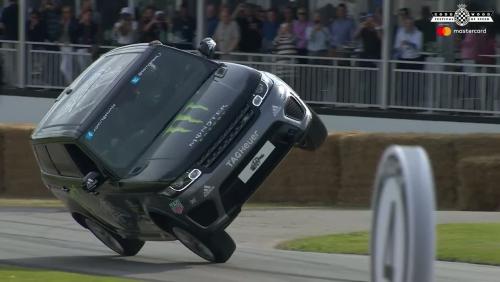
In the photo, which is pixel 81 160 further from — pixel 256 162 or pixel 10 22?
pixel 10 22

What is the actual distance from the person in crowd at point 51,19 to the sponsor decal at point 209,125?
14023 mm

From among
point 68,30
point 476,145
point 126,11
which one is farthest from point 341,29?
point 68,30

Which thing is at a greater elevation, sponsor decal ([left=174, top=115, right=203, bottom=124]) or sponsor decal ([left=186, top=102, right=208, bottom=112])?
sponsor decal ([left=186, top=102, right=208, bottom=112])

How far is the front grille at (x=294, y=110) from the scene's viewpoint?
1032cm

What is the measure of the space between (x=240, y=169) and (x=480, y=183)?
6.67 meters

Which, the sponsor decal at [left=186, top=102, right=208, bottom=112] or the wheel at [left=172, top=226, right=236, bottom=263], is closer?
the wheel at [left=172, top=226, right=236, bottom=263]

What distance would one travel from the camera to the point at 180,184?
9.66 metres

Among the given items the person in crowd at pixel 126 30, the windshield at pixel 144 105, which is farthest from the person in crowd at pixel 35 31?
the windshield at pixel 144 105

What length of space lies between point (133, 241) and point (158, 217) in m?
1.69

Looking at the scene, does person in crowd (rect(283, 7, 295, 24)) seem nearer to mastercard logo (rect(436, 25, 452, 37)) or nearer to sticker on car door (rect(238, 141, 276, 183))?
mastercard logo (rect(436, 25, 452, 37))

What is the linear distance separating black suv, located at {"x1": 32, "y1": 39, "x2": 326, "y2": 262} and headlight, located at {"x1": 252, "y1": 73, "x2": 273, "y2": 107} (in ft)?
0.04

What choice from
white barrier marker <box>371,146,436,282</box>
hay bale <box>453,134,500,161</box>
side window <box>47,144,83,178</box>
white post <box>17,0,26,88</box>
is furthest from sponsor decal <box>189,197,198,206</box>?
white post <box>17,0,26,88</box>

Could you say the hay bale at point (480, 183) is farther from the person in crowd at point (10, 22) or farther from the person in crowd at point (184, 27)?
the person in crowd at point (10, 22)

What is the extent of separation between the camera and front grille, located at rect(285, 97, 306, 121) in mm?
10320
